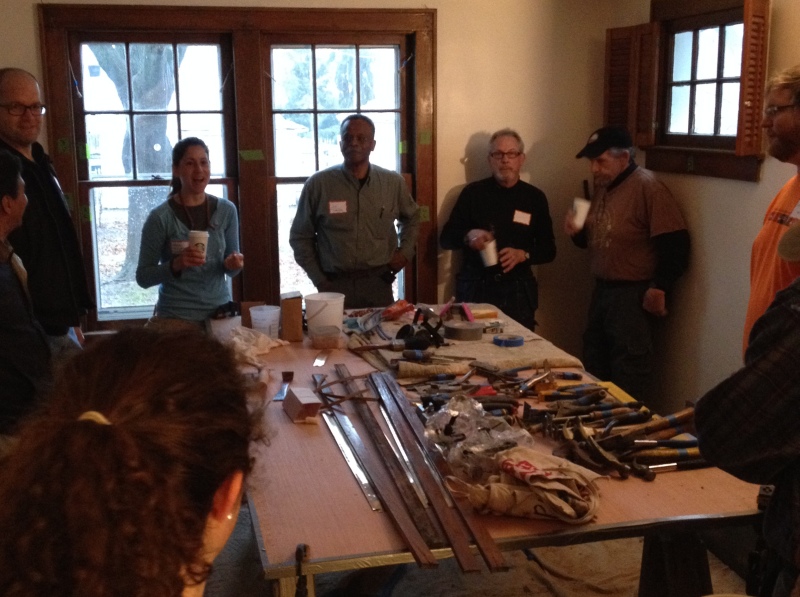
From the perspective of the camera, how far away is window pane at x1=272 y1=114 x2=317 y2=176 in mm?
4703

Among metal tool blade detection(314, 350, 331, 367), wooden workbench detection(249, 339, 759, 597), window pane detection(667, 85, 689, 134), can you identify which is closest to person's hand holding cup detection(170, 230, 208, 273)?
metal tool blade detection(314, 350, 331, 367)

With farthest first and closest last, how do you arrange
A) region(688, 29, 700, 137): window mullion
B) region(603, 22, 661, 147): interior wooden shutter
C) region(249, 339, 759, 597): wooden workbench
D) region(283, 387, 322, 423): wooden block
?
region(603, 22, 661, 147): interior wooden shutter, region(688, 29, 700, 137): window mullion, region(283, 387, 322, 423): wooden block, region(249, 339, 759, 597): wooden workbench

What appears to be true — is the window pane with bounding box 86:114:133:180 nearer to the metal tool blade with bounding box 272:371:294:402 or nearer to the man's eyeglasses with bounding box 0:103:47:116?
the man's eyeglasses with bounding box 0:103:47:116

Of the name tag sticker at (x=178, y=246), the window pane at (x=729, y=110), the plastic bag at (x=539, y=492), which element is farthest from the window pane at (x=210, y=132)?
the plastic bag at (x=539, y=492)

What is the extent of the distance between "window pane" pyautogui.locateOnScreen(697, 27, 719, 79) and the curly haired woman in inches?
143

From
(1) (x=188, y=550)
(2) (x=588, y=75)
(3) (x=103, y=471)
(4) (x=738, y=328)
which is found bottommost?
(4) (x=738, y=328)

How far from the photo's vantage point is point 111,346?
985mm

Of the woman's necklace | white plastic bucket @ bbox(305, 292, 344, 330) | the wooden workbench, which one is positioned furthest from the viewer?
the woman's necklace

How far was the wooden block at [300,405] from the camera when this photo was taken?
93.7 inches

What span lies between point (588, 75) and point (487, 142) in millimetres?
705

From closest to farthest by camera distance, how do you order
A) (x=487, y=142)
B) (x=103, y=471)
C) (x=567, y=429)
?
(x=103, y=471), (x=567, y=429), (x=487, y=142)

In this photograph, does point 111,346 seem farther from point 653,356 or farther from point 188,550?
point 653,356

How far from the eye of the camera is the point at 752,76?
11.6 feet

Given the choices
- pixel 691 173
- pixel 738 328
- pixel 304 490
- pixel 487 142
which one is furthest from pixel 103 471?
pixel 487 142
